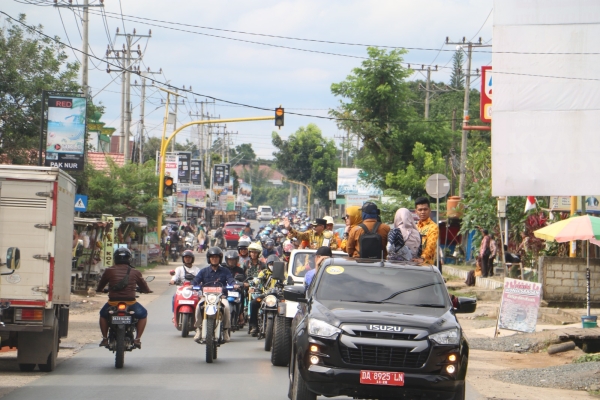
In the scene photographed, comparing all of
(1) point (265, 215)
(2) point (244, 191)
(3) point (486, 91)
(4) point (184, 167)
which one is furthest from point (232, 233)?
(2) point (244, 191)

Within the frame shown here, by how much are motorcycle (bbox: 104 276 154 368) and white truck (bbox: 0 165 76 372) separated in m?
0.80

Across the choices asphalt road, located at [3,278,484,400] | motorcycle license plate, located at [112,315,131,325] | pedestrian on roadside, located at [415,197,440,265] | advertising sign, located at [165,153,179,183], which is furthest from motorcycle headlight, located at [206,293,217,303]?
advertising sign, located at [165,153,179,183]

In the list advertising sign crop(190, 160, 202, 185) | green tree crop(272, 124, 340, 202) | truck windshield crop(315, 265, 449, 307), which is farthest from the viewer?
green tree crop(272, 124, 340, 202)

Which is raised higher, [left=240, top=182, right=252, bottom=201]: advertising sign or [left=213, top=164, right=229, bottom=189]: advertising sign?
[left=213, top=164, right=229, bottom=189]: advertising sign

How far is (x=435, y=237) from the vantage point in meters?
12.8

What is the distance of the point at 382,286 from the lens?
30.8 feet

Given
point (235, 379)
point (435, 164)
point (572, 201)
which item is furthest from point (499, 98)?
point (435, 164)

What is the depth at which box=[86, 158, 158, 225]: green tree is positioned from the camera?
39562 mm

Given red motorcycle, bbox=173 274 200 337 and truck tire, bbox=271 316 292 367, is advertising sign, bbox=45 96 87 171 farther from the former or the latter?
truck tire, bbox=271 316 292 367

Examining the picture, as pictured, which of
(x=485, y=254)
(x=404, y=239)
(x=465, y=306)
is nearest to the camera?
(x=465, y=306)

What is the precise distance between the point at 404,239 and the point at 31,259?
16.4ft

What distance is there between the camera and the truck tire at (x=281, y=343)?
499 inches

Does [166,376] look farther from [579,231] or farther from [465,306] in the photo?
[579,231]

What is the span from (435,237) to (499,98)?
31.9 feet
